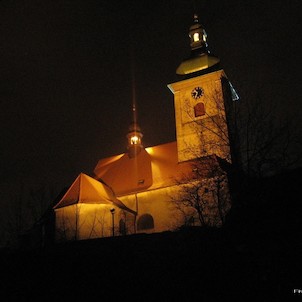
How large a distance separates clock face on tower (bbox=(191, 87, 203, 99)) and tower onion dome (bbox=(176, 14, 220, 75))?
1327mm

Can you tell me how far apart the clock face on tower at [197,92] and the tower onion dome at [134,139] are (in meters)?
6.48

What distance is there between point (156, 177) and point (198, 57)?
950 centimetres

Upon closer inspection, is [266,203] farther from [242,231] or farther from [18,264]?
[18,264]

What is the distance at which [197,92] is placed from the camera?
32.0 meters

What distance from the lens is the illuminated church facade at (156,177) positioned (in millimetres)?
27312

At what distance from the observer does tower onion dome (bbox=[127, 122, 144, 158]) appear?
3497 cm

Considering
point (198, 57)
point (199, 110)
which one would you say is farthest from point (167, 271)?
point (198, 57)

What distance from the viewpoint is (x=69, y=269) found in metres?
11.3

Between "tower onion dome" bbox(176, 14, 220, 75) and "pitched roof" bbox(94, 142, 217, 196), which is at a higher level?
"tower onion dome" bbox(176, 14, 220, 75)

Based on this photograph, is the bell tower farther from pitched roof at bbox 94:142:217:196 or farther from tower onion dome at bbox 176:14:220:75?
pitched roof at bbox 94:142:217:196

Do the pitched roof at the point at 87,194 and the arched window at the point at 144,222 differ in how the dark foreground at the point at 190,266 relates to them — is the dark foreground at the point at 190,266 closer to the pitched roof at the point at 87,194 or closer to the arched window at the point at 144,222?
the pitched roof at the point at 87,194

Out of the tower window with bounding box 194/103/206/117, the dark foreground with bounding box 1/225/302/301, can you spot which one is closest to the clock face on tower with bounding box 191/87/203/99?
the tower window with bounding box 194/103/206/117

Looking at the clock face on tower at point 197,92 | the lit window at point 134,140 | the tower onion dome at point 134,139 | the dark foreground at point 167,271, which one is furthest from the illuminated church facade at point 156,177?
the dark foreground at point 167,271

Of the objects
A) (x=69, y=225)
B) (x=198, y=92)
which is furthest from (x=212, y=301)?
(x=198, y=92)
